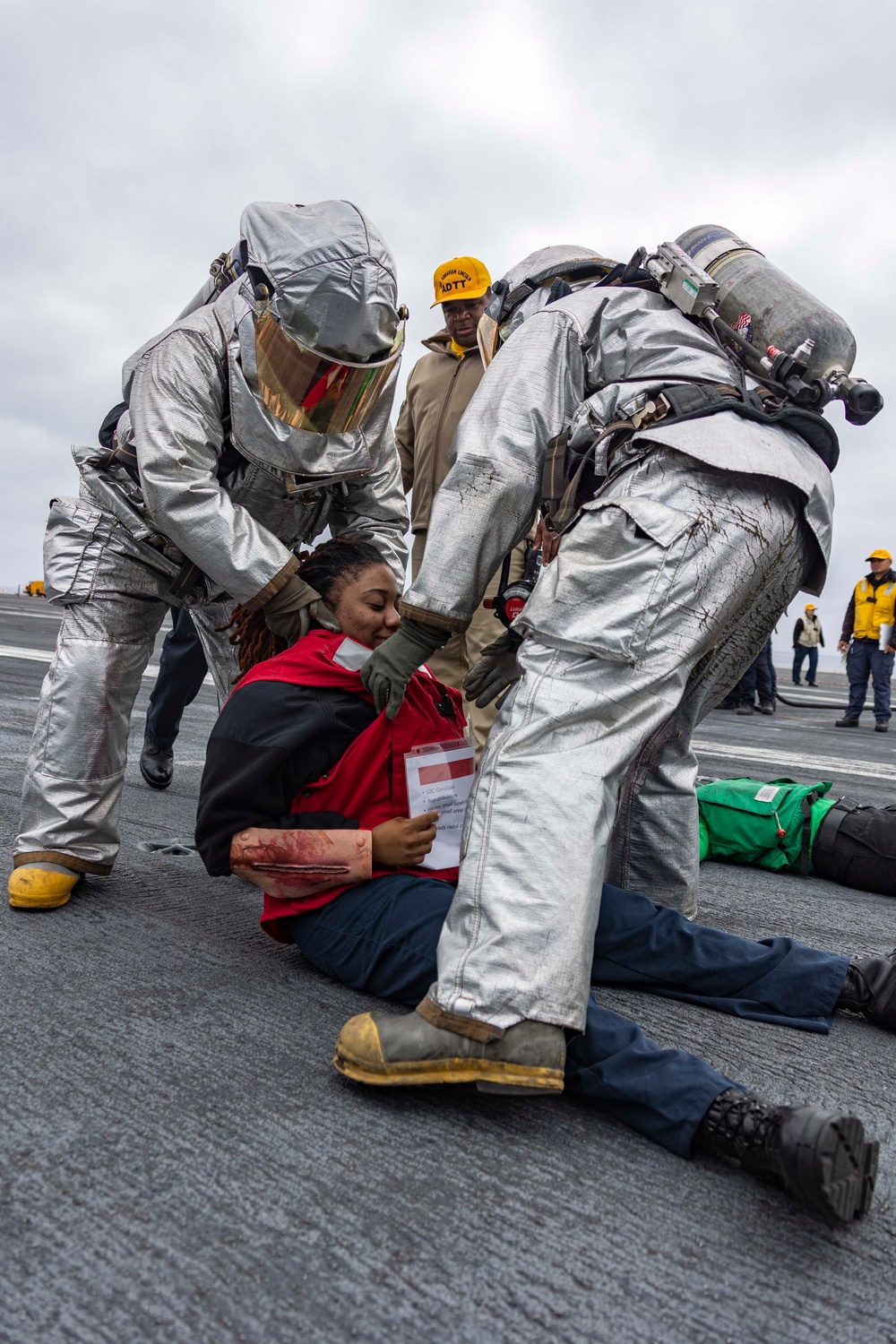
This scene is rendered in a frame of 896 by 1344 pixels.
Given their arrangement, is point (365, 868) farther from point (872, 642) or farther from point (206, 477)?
point (872, 642)

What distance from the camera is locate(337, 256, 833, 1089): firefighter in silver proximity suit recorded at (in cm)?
145

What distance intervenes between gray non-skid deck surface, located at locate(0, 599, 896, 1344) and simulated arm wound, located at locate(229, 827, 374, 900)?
224mm

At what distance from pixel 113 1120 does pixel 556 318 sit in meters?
1.57

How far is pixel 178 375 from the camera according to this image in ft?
7.77

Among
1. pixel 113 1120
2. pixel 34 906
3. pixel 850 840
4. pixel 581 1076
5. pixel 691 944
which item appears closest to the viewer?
pixel 113 1120

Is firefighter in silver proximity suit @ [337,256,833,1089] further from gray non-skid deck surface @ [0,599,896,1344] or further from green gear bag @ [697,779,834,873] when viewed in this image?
green gear bag @ [697,779,834,873]

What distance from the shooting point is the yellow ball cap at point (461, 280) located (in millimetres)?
4199

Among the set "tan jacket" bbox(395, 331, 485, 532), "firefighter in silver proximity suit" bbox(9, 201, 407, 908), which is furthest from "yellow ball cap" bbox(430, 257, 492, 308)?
"firefighter in silver proximity suit" bbox(9, 201, 407, 908)

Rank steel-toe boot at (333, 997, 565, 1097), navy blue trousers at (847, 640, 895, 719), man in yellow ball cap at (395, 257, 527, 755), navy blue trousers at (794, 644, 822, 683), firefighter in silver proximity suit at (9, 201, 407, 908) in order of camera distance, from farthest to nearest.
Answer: navy blue trousers at (794, 644, 822, 683), navy blue trousers at (847, 640, 895, 719), man in yellow ball cap at (395, 257, 527, 755), firefighter in silver proximity suit at (9, 201, 407, 908), steel-toe boot at (333, 997, 565, 1097)

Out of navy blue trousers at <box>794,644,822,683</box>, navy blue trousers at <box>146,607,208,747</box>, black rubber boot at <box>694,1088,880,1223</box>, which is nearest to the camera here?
black rubber boot at <box>694,1088,880,1223</box>

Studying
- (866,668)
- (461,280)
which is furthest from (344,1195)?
(866,668)

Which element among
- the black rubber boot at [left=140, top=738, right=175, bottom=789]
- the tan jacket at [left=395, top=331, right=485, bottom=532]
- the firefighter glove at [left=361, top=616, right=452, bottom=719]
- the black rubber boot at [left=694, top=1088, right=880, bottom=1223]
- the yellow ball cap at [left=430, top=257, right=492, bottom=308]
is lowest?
the black rubber boot at [left=694, top=1088, right=880, bottom=1223]

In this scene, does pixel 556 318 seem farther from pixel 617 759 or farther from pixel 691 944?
pixel 691 944

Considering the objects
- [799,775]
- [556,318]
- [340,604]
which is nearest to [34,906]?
[340,604]
